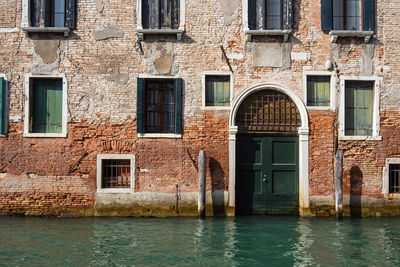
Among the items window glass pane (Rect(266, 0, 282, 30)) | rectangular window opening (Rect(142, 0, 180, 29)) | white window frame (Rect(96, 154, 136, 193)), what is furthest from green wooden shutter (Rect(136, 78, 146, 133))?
window glass pane (Rect(266, 0, 282, 30))

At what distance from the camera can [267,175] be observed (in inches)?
379

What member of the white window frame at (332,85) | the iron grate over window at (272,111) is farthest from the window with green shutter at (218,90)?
the white window frame at (332,85)

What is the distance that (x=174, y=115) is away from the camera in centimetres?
958

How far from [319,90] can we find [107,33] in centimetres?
489

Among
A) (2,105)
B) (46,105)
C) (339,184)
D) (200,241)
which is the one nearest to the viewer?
(200,241)

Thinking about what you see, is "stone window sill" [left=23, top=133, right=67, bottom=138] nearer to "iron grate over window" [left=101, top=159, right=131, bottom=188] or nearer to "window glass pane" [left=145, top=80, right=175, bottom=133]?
"iron grate over window" [left=101, top=159, right=131, bottom=188]

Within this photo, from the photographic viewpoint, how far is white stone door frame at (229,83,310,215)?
9383 millimetres

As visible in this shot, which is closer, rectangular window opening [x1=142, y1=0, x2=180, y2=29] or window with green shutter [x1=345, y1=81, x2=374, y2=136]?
rectangular window opening [x1=142, y1=0, x2=180, y2=29]

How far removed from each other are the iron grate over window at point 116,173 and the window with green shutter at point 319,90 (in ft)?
14.3

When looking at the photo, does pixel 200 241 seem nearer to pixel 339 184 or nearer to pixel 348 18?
pixel 339 184

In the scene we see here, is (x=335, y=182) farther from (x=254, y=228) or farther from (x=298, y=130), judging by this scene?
(x=254, y=228)

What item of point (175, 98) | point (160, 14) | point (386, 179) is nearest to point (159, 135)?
point (175, 98)

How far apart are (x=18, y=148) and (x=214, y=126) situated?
430 cm

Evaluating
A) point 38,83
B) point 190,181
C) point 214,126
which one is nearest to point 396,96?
point 214,126
